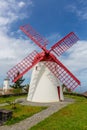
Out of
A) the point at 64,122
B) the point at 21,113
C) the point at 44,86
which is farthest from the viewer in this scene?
the point at 44,86

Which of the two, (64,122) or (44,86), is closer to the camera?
(64,122)

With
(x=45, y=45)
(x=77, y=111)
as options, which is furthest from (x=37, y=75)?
(x=77, y=111)

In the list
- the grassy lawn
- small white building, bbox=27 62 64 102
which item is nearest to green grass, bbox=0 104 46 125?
the grassy lawn

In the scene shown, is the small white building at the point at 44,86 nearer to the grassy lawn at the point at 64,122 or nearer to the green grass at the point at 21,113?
the green grass at the point at 21,113

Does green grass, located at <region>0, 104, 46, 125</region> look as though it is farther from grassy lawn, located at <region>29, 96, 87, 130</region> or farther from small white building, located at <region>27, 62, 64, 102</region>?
small white building, located at <region>27, 62, 64, 102</region>

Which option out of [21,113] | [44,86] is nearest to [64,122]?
[21,113]

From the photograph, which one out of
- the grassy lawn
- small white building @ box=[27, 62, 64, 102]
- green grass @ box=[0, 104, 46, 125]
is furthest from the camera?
small white building @ box=[27, 62, 64, 102]

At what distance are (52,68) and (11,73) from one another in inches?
195

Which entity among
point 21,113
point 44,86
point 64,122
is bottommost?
point 64,122

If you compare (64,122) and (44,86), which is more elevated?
(44,86)

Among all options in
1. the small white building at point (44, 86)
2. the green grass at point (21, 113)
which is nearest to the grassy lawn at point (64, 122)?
the green grass at point (21, 113)

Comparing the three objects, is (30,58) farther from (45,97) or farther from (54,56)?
(45,97)

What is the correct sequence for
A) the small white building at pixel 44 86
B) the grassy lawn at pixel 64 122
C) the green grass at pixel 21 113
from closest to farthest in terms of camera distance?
the grassy lawn at pixel 64 122 < the green grass at pixel 21 113 < the small white building at pixel 44 86

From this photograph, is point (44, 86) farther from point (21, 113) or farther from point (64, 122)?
point (64, 122)
